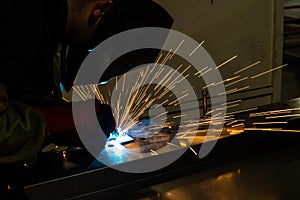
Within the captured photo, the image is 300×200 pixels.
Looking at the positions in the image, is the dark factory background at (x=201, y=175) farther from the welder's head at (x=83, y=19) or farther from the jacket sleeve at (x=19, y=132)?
the welder's head at (x=83, y=19)

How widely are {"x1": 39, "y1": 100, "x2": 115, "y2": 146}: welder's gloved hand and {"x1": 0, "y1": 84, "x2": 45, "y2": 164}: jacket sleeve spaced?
0.06 m

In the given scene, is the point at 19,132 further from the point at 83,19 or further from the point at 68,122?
the point at 83,19

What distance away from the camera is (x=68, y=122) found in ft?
3.23

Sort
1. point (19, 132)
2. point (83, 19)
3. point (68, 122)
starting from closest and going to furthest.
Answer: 1. point (19, 132)
2. point (68, 122)
3. point (83, 19)

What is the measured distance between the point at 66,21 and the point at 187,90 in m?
1.17

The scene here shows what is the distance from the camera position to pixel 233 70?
2.27 meters

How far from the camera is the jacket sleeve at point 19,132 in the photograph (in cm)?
86

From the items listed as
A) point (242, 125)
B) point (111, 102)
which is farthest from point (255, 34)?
point (242, 125)

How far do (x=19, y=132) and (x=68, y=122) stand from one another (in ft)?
0.45

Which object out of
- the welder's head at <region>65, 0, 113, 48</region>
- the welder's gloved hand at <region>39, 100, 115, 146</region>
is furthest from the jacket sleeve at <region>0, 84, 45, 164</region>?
the welder's head at <region>65, 0, 113, 48</region>

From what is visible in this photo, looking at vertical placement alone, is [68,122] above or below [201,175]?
above

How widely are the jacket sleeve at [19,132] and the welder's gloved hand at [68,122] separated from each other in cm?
→ 6

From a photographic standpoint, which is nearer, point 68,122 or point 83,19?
point 68,122

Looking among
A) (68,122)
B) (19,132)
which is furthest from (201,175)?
(19,132)
